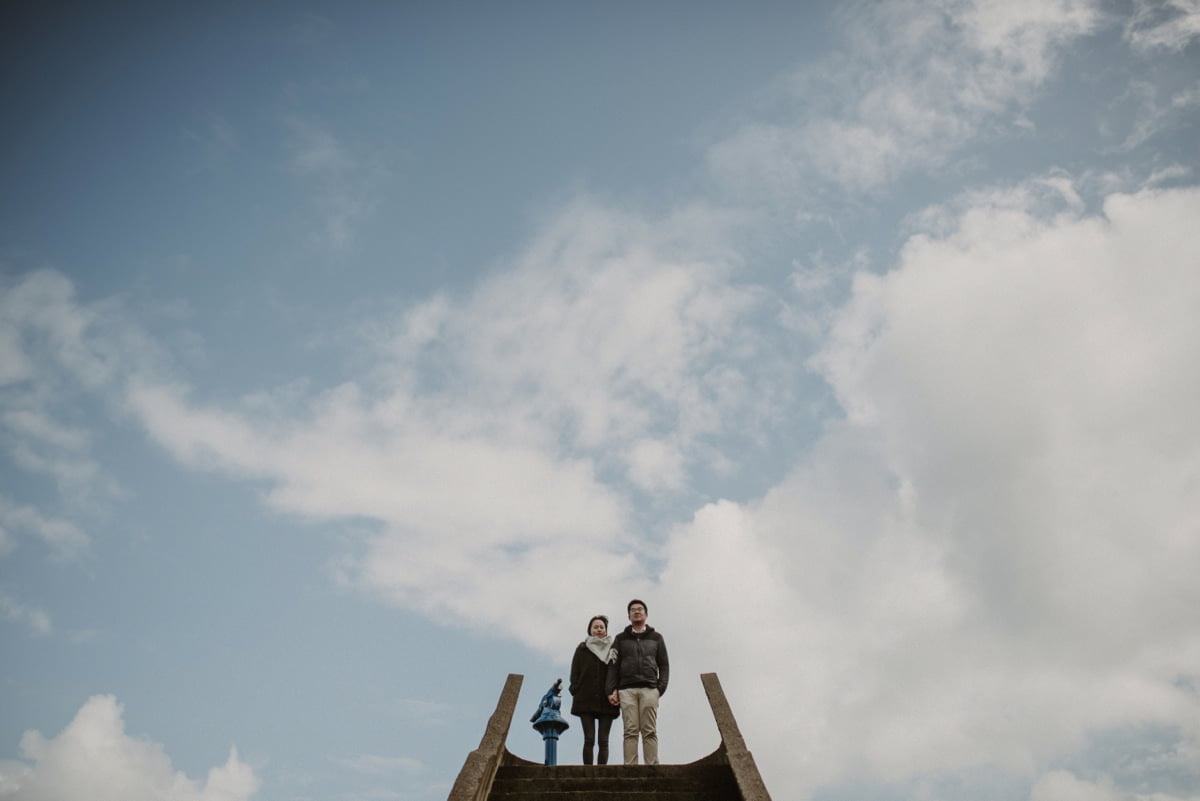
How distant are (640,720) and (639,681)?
0.43 m

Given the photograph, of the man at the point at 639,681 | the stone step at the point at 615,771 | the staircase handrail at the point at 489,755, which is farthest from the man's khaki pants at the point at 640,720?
the staircase handrail at the point at 489,755

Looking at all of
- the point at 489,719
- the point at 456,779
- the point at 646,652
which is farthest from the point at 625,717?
the point at 456,779

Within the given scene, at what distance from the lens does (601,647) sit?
369 inches

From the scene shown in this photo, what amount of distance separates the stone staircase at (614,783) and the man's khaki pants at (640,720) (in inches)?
22.3

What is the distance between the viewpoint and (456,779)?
730 cm

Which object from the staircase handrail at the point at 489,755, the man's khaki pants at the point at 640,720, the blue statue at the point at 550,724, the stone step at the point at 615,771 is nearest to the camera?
the staircase handrail at the point at 489,755

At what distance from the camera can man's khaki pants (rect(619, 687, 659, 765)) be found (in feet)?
28.9

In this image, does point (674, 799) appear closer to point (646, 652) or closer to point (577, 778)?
point (577, 778)

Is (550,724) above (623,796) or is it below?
above

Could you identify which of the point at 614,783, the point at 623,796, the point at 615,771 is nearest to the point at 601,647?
the point at 615,771

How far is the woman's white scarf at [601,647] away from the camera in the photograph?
927 cm

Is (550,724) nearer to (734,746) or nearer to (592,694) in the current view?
(592,694)

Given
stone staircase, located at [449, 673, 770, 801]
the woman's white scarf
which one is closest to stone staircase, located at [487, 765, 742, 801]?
stone staircase, located at [449, 673, 770, 801]

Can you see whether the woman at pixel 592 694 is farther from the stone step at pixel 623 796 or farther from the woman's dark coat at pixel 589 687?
the stone step at pixel 623 796
